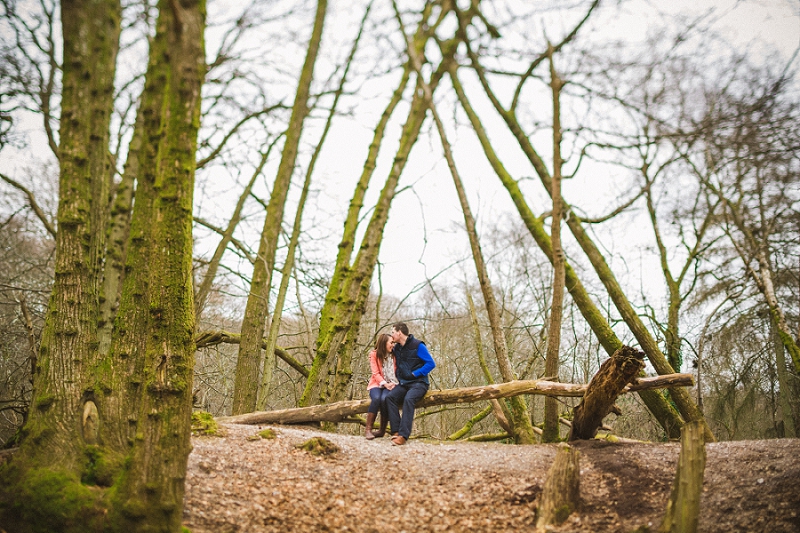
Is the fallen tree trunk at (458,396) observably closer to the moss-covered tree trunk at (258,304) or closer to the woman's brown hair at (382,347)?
the moss-covered tree trunk at (258,304)

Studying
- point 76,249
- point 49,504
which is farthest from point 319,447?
point 76,249

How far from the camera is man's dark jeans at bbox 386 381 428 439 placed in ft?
18.2

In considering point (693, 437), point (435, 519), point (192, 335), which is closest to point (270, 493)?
point (435, 519)

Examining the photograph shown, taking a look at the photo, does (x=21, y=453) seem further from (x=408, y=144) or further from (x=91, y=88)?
(x=408, y=144)

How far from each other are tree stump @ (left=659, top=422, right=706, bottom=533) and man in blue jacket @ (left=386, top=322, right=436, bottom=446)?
3.24 m

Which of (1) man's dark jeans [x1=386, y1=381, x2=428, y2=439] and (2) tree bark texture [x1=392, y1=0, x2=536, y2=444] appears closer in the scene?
(1) man's dark jeans [x1=386, y1=381, x2=428, y2=439]

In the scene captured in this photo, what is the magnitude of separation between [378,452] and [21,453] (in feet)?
9.96

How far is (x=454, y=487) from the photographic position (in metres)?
3.73

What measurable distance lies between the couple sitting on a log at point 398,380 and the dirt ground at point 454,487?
0.92 meters

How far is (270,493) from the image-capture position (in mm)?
3262

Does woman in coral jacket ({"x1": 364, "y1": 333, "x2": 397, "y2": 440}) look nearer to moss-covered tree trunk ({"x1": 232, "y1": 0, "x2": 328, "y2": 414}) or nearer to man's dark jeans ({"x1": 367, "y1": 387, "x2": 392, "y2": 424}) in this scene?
man's dark jeans ({"x1": 367, "y1": 387, "x2": 392, "y2": 424})

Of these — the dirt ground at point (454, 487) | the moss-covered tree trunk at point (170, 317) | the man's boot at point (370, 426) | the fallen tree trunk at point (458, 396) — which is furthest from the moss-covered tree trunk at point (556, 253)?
the moss-covered tree trunk at point (170, 317)

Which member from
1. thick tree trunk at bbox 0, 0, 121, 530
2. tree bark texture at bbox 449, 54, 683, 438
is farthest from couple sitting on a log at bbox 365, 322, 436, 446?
thick tree trunk at bbox 0, 0, 121, 530

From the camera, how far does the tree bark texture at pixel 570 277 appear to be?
623 centimetres
